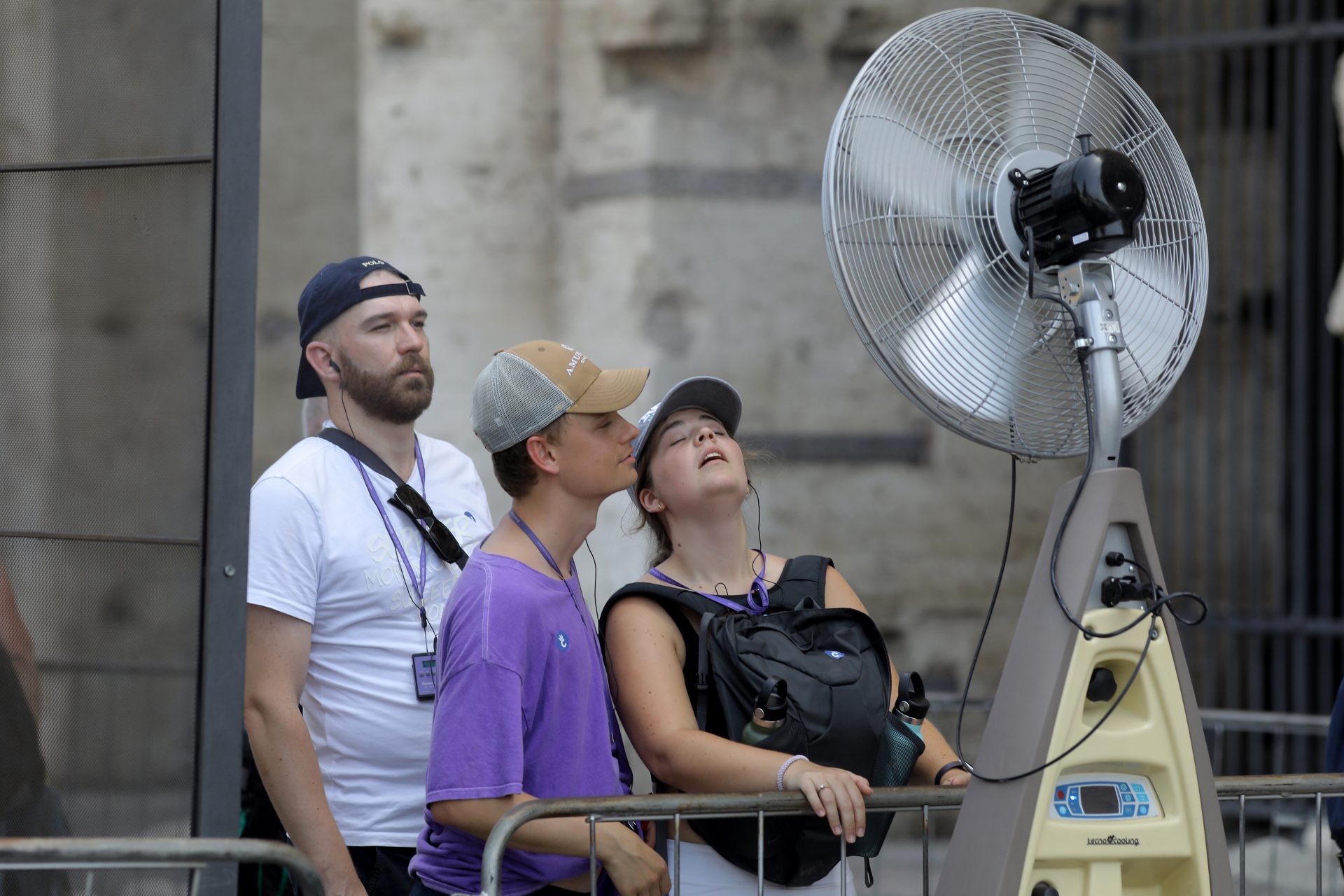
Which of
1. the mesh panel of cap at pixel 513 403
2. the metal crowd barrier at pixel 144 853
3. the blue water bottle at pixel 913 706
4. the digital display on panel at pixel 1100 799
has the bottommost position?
the metal crowd barrier at pixel 144 853

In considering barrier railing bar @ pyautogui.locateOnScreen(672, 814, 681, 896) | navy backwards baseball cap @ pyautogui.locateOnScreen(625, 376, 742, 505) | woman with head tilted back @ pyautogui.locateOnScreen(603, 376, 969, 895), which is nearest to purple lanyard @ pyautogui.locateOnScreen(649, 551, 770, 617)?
woman with head tilted back @ pyautogui.locateOnScreen(603, 376, 969, 895)

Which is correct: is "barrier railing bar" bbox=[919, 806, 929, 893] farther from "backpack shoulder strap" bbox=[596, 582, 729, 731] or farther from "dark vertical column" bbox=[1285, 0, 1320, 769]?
"dark vertical column" bbox=[1285, 0, 1320, 769]

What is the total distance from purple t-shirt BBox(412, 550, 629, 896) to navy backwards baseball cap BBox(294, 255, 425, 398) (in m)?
0.86

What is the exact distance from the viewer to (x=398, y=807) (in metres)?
2.82

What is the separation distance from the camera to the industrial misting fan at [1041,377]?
2264 millimetres

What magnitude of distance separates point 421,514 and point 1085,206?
4.59 ft

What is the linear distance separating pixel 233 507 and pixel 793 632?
97 cm

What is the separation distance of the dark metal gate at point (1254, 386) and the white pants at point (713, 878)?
3.87m

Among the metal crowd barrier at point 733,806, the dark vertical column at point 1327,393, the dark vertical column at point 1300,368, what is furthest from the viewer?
the dark vertical column at point 1327,393

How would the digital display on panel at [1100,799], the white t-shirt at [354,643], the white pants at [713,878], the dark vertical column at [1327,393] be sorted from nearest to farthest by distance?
the digital display on panel at [1100,799] < the white pants at [713,878] < the white t-shirt at [354,643] < the dark vertical column at [1327,393]

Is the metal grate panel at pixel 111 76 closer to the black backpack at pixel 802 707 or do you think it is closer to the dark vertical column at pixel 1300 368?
the black backpack at pixel 802 707

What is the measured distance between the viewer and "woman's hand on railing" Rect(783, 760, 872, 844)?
7.74ft

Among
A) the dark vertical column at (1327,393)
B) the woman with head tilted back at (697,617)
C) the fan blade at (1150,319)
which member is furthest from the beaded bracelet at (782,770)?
the dark vertical column at (1327,393)

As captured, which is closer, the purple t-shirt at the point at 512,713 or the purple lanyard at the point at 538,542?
the purple t-shirt at the point at 512,713
